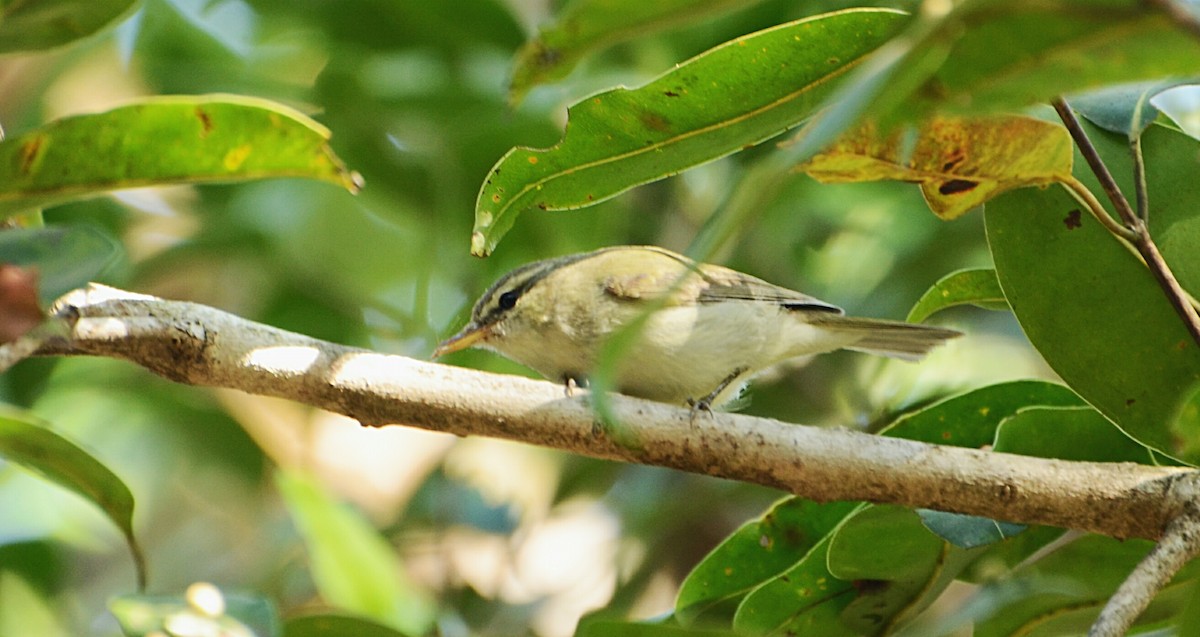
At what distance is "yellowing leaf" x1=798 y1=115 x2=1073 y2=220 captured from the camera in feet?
5.12

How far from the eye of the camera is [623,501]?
13.6 ft

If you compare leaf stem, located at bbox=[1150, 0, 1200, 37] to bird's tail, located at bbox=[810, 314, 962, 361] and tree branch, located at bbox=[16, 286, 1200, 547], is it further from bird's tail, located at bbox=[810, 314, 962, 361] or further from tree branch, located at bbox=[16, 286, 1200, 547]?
bird's tail, located at bbox=[810, 314, 962, 361]

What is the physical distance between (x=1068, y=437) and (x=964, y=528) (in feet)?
0.83

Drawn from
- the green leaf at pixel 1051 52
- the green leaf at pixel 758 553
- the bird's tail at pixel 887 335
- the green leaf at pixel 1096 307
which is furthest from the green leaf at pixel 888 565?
the bird's tail at pixel 887 335

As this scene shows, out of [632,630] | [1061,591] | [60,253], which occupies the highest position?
[60,253]

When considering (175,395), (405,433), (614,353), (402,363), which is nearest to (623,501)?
(175,395)

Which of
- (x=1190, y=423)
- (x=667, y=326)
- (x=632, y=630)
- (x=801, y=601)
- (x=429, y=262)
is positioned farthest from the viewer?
(x=429, y=262)

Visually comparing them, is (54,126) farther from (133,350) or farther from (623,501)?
(623,501)

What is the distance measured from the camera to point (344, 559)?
2062 millimetres

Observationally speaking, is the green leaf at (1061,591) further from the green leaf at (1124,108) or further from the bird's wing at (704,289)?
the bird's wing at (704,289)

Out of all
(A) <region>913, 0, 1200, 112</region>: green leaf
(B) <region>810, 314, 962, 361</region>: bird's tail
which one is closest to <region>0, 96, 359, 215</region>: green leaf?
(A) <region>913, 0, 1200, 112</region>: green leaf

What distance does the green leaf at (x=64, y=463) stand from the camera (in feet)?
5.84

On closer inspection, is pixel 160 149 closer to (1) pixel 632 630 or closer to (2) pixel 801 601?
(1) pixel 632 630

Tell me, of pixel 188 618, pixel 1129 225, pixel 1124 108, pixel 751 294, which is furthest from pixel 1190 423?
pixel 751 294
